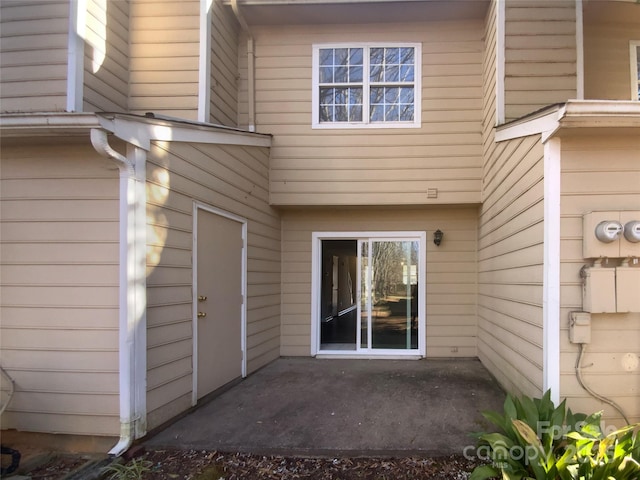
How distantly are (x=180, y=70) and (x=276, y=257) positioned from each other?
2877 millimetres

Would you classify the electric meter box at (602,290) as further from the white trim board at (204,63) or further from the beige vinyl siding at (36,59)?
the beige vinyl siding at (36,59)

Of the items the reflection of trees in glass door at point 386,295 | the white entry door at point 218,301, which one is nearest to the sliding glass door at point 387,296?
the reflection of trees in glass door at point 386,295

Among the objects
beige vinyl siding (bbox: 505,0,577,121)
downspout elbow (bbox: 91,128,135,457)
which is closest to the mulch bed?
downspout elbow (bbox: 91,128,135,457)

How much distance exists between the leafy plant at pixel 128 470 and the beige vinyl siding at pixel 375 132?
3597mm

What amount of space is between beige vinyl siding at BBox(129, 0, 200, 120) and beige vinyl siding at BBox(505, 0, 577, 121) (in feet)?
12.7

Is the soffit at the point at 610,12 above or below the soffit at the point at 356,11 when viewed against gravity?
below

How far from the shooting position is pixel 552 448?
2461 millimetres

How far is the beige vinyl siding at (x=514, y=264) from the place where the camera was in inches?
126

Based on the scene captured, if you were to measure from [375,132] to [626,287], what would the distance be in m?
3.58

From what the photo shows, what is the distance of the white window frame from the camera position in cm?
536

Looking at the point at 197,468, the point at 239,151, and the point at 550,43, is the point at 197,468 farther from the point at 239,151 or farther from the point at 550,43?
the point at 550,43

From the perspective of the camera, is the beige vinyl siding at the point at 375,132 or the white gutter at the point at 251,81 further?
the white gutter at the point at 251,81

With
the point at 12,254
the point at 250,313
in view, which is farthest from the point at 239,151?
the point at 12,254

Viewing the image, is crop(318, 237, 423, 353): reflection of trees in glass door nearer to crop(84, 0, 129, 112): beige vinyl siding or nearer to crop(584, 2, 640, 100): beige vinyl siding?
crop(584, 2, 640, 100): beige vinyl siding
